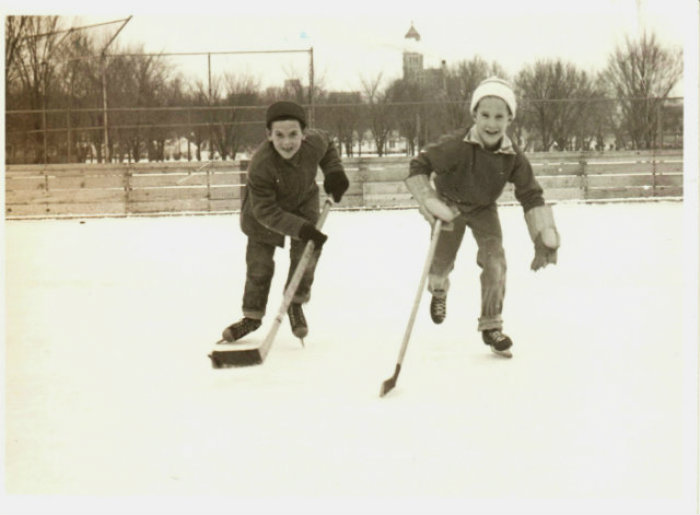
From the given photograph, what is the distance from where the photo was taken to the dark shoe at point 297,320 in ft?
13.7

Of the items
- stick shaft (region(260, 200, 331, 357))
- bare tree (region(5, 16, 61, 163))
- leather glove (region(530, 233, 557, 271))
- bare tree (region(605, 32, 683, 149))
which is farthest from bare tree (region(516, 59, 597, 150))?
bare tree (region(5, 16, 61, 163))

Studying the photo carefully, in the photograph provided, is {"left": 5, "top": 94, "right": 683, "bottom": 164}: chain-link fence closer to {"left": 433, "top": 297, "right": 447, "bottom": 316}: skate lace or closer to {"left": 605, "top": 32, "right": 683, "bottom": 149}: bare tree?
{"left": 605, "top": 32, "right": 683, "bottom": 149}: bare tree

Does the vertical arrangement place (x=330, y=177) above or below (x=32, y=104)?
below

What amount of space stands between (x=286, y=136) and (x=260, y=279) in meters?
0.66

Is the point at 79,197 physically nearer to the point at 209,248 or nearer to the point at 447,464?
the point at 209,248

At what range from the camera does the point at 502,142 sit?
3.75 metres

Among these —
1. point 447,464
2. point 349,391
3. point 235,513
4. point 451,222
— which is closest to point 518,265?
point 451,222

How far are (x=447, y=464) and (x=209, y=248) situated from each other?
3.15 metres

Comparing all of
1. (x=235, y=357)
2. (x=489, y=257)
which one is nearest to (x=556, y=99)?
(x=489, y=257)

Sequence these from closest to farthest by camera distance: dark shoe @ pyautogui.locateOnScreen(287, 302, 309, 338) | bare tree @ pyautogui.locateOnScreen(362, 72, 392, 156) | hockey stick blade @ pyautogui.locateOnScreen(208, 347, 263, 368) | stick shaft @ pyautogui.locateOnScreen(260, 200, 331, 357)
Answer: bare tree @ pyautogui.locateOnScreen(362, 72, 392, 156) → hockey stick blade @ pyautogui.locateOnScreen(208, 347, 263, 368) → stick shaft @ pyautogui.locateOnScreen(260, 200, 331, 357) → dark shoe @ pyautogui.locateOnScreen(287, 302, 309, 338)

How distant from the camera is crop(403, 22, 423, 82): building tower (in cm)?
374

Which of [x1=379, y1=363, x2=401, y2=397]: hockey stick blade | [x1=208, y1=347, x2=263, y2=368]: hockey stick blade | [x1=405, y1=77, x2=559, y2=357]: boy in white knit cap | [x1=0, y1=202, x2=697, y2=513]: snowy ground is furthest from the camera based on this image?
[x1=208, y1=347, x2=263, y2=368]: hockey stick blade

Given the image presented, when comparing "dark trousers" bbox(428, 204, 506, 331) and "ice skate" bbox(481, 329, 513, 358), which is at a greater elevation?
"dark trousers" bbox(428, 204, 506, 331)

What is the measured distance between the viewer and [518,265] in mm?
4621
